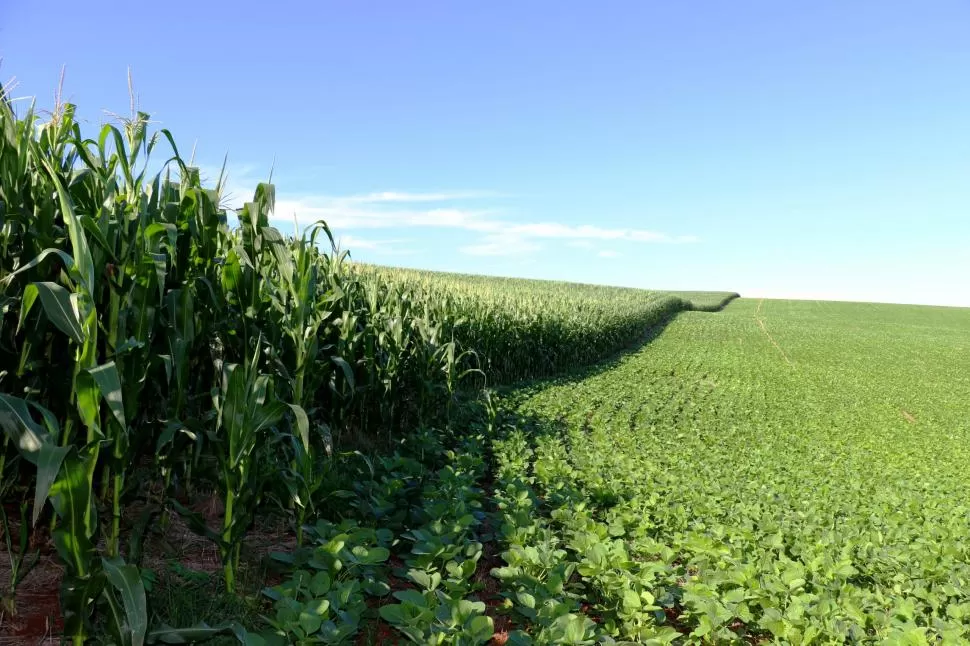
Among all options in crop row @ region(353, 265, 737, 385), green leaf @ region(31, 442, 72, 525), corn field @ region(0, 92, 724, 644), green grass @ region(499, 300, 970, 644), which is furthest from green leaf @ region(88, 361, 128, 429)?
crop row @ region(353, 265, 737, 385)

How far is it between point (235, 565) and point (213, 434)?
3.16ft

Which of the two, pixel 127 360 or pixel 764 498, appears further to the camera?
pixel 764 498

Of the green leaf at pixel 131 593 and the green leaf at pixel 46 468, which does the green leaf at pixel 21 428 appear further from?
the green leaf at pixel 131 593

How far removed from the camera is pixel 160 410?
4.20 m

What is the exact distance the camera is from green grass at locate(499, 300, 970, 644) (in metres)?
4.15

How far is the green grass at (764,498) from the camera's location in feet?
13.6

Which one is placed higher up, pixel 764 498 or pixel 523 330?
pixel 523 330

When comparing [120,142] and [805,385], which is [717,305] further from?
[120,142]

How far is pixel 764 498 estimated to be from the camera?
6.81m

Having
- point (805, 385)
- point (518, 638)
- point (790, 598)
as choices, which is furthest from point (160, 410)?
point (805, 385)

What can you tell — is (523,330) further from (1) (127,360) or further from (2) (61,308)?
(2) (61,308)

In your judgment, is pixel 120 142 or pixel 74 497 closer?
pixel 74 497

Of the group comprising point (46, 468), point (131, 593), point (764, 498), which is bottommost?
point (764, 498)

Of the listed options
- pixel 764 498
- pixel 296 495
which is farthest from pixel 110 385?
pixel 764 498
